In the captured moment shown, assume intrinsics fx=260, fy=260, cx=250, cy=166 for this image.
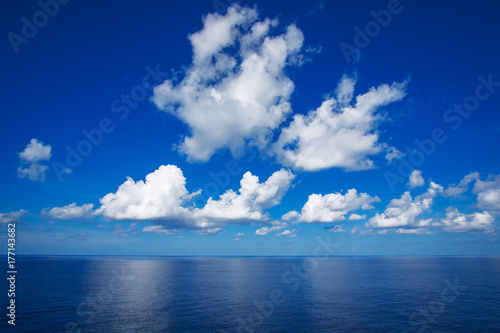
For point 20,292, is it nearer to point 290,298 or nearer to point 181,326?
point 181,326

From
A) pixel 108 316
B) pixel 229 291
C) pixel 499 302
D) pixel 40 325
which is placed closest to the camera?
pixel 40 325

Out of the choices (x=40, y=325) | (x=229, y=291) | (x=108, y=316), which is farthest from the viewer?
(x=229, y=291)

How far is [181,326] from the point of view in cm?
4872

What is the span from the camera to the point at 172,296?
3012 inches

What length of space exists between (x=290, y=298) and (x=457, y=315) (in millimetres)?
38489

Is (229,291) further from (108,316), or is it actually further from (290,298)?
(108,316)

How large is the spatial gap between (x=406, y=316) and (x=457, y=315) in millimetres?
11843

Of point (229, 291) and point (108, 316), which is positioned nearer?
point (108, 316)

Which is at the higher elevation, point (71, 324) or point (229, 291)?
point (71, 324)

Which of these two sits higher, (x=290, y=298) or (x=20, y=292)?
(x=20, y=292)

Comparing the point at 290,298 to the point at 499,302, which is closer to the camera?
the point at 499,302

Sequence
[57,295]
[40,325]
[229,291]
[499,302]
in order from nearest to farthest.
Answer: [40,325] < [499,302] < [57,295] < [229,291]

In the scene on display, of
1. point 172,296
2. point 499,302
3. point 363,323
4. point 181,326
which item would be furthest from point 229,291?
point 499,302

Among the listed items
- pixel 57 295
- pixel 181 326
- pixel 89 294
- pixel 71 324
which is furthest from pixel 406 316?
pixel 57 295
